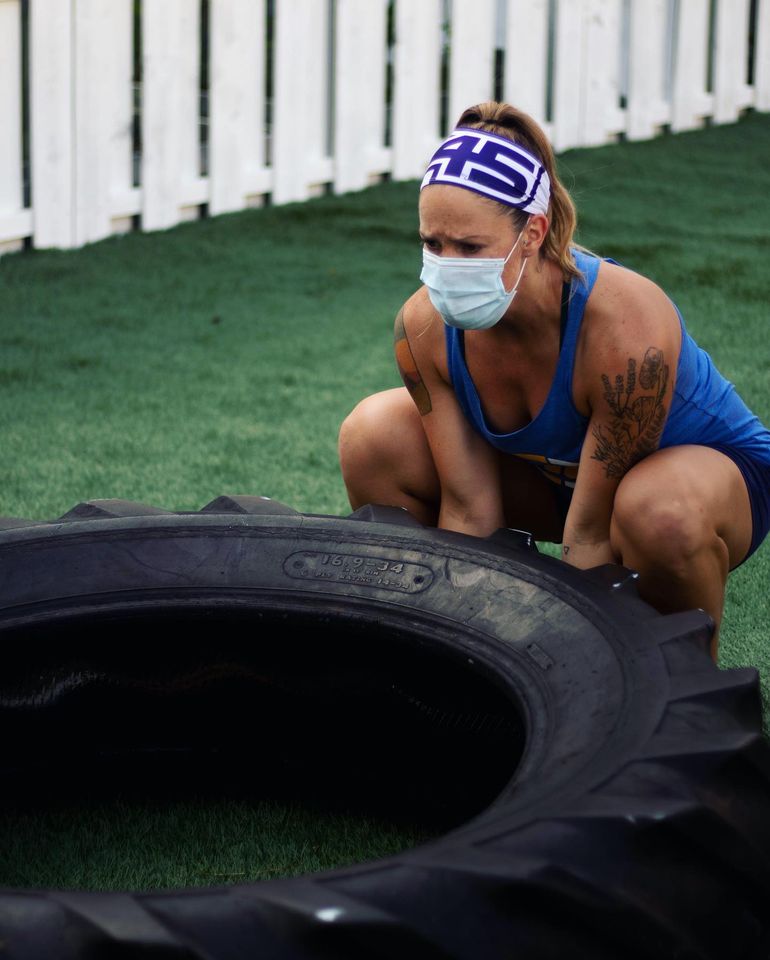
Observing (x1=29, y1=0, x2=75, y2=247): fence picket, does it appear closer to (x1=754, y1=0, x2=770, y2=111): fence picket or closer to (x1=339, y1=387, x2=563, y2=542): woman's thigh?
(x1=339, y1=387, x2=563, y2=542): woman's thigh

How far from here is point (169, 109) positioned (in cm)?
566

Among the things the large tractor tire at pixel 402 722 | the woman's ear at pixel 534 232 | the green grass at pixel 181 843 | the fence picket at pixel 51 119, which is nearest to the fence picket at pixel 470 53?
the fence picket at pixel 51 119

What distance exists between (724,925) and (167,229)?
491cm

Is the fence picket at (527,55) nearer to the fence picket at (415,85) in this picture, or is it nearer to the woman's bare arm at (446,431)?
the fence picket at (415,85)

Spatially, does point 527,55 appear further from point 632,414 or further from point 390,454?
point 632,414

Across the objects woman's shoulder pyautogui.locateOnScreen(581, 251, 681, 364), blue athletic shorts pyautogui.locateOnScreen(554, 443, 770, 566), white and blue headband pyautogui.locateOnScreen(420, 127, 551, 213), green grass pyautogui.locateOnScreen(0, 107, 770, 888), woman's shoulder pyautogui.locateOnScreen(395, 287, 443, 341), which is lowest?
green grass pyautogui.locateOnScreen(0, 107, 770, 888)

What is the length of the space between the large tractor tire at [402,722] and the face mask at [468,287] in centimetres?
32

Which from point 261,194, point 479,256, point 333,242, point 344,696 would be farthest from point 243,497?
point 261,194

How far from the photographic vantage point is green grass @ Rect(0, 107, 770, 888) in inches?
70.4

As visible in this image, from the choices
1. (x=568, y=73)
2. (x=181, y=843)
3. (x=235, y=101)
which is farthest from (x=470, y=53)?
(x=181, y=843)

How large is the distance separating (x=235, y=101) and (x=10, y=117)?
1157 mm

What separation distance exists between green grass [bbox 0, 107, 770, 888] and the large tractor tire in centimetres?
13

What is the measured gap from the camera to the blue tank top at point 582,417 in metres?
1.96

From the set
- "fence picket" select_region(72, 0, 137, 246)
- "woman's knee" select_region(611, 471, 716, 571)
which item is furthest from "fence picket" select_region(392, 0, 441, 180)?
"woman's knee" select_region(611, 471, 716, 571)
